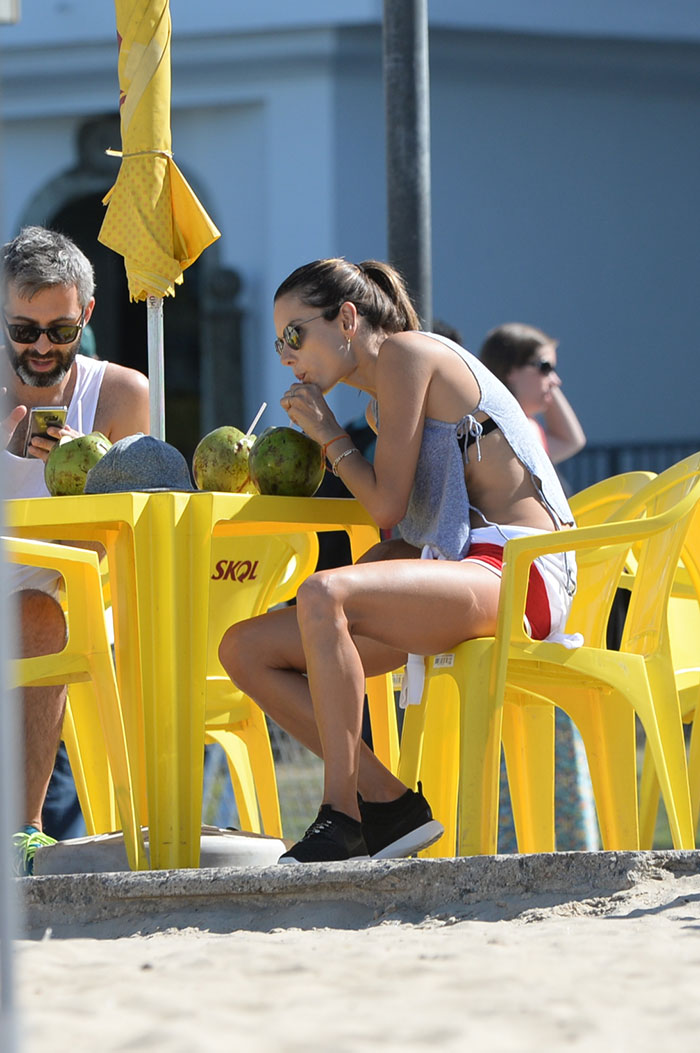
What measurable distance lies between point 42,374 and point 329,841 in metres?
1.54

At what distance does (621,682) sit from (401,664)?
556 mm

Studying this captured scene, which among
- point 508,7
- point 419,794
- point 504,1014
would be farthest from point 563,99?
point 504,1014

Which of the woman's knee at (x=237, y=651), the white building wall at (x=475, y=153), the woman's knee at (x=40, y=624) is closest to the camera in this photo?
the woman's knee at (x=237, y=651)

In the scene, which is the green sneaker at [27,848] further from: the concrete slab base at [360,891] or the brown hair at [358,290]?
the brown hair at [358,290]

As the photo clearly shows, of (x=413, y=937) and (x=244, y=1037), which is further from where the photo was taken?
(x=413, y=937)

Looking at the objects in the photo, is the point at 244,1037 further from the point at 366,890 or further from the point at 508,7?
the point at 508,7

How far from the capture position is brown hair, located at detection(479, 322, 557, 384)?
225 inches

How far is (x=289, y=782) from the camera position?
7266 mm

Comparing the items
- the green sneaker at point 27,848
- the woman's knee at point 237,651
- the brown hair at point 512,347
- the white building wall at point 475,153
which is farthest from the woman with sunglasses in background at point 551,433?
the white building wall at point 475,153

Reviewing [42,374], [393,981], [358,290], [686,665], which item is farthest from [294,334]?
[393,981]

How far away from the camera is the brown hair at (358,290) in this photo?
11.6 ft

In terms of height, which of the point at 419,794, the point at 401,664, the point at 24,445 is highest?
the point at 24,445

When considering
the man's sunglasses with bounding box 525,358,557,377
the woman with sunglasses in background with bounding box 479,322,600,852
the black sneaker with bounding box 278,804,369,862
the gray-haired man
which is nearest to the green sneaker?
the gray-haired man

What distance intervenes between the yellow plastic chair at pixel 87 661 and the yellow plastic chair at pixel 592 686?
64 centimetres
